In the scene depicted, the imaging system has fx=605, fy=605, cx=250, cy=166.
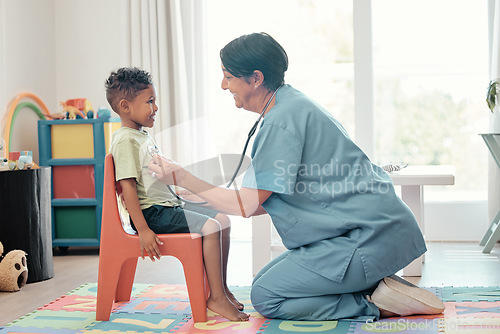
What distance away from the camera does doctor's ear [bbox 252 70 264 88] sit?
1831 millimetres

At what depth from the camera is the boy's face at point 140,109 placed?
6.42 feet

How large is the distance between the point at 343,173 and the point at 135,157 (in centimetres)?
64

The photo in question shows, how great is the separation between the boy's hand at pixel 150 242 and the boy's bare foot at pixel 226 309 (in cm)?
22

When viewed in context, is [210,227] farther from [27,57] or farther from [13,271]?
[27,57]

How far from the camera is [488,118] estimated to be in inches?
132

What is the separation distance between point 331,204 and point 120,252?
665mm

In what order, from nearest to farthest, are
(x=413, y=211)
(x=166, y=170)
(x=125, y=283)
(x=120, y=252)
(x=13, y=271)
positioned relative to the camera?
(x=166, y=170)
(x=120, y=252)
(x=125, y=283)
(x=13, y=271)
(x=413, y=211)

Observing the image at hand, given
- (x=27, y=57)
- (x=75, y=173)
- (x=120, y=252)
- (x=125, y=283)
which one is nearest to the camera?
(x=120, y=252)

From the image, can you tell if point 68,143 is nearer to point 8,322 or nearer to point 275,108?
point 8,322

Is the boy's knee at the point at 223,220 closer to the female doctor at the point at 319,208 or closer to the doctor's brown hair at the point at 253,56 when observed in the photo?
the female doctor at the point at 319,208

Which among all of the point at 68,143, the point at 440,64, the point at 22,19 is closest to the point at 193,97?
the point at 68,143

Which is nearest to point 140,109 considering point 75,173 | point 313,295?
point 313,295

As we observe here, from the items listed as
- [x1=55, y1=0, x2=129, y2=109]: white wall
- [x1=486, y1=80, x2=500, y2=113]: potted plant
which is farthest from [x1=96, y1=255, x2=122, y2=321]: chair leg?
[x1=486, y1=80, x2=500, y2=113]: potted plant

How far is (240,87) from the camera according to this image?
1.85 m
